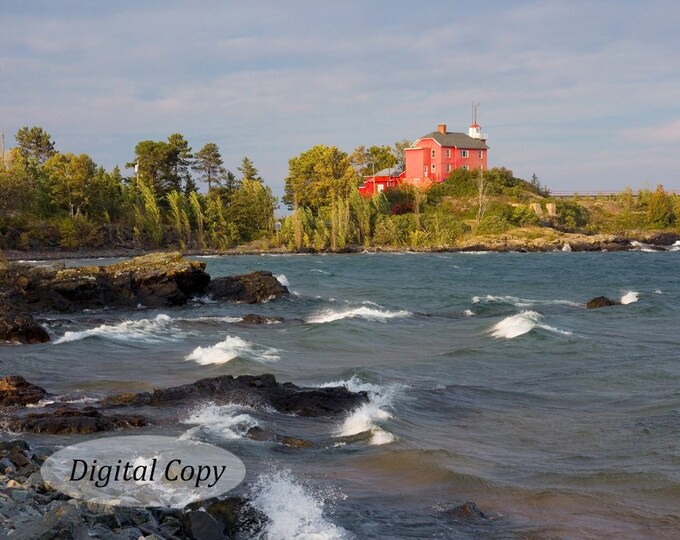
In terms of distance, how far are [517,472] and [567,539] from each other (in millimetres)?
2325

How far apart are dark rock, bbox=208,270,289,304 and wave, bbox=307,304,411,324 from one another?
4.43 meters

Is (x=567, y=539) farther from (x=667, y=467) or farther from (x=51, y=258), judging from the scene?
(x=51, y=258)

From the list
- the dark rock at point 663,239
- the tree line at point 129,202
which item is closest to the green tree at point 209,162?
the tree line at point 129,202

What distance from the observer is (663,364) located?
18703 mm

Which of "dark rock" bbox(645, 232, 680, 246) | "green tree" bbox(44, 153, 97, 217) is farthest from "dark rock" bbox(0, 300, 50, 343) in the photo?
"dark rock" bbox(645, 232, 680, 246)

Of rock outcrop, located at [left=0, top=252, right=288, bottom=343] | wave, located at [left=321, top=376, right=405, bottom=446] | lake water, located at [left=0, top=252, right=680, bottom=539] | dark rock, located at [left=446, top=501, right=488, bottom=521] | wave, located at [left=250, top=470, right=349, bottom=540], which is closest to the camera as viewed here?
wave, located at [left=250, top=470, right=349, bottom=540]

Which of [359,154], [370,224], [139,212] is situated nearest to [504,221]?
[370,224]

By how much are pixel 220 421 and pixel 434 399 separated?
4.62 metres

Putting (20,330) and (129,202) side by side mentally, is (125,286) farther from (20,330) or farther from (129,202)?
(129,202)

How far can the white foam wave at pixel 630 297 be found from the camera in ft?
105

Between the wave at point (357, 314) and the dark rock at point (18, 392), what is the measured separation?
1342 cm

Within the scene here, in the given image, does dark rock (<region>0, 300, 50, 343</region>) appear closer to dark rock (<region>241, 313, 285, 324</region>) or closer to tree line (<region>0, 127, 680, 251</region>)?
dark rock (<region>241, 313, 285, 324</region>)

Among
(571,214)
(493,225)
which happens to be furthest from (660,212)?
(493,225)

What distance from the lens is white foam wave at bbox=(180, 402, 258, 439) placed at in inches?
482
